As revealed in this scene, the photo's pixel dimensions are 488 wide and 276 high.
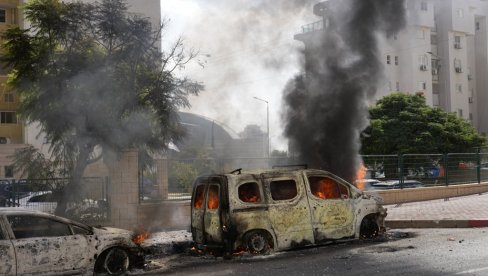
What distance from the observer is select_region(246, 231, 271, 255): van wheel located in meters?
9.14

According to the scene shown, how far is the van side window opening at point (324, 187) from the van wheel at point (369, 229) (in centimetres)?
82

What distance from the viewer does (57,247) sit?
7598 millimetres

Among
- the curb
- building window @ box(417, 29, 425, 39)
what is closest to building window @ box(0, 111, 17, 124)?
the curb

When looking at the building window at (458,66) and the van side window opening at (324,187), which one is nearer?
the van side window opening at (324,187)

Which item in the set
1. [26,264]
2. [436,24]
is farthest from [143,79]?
[436,24]

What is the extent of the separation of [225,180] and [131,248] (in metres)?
1.95

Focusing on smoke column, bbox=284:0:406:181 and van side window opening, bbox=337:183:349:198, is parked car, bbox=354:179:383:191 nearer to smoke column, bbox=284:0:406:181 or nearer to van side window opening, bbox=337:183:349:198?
smoke column, bbox=284:0:406:181

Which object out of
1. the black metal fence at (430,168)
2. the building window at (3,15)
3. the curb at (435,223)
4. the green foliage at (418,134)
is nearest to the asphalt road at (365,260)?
the curb at (435,223)

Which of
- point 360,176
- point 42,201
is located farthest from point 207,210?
point 360,176

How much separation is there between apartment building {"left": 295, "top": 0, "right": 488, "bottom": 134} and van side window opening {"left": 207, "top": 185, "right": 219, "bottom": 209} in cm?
3506

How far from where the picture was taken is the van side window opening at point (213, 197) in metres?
9.34

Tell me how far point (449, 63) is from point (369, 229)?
1621 inches

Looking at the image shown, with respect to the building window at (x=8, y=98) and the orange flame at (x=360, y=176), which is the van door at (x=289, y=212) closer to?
the orange flame at (x=360, y=176)

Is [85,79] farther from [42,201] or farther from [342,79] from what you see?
[342,79]
